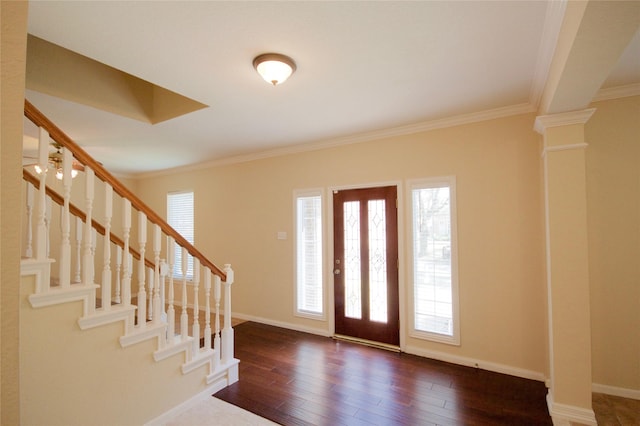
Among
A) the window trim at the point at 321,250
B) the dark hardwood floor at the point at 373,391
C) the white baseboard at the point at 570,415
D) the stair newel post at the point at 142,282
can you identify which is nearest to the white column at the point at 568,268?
the white baseboard at the point at 570,415

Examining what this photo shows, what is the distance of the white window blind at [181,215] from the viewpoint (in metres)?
5.91

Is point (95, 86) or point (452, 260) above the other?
point (95, 86)

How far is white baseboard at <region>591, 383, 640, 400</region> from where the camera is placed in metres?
2.63

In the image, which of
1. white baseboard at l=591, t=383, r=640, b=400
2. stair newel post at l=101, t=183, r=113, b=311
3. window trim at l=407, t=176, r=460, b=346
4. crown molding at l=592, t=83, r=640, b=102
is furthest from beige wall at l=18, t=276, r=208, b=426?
crown molding at l=592, t=83, r=640, b=102

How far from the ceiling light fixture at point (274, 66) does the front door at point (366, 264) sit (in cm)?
213

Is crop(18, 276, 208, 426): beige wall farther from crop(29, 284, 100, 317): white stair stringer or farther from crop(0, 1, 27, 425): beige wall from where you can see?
crop(0, 1, 27, 425): beige wall

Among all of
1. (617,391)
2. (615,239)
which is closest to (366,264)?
(615,239)

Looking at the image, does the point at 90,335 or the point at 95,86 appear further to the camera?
the point at 95,86

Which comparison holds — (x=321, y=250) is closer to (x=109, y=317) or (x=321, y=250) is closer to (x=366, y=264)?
(x=366, y=264)

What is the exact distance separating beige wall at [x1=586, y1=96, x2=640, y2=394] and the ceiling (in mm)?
386

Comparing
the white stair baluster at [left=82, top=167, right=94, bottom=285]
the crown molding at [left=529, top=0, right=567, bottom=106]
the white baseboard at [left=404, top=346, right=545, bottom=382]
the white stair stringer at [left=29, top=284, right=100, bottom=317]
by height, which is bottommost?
the white baseboard at [left=404, top=346, right=545, bottom=382]

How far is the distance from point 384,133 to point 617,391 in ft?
11.2

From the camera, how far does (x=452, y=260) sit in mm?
3434

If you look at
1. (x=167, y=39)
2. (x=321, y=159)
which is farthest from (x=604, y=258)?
(x=167, y=39)
